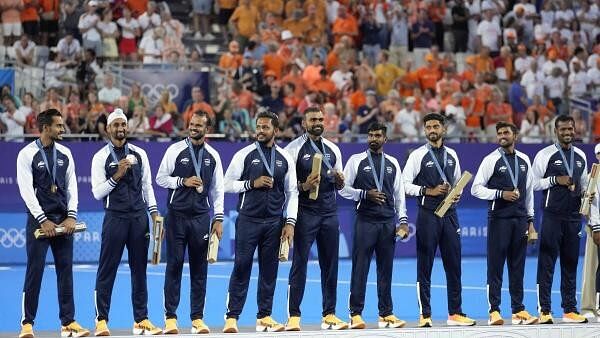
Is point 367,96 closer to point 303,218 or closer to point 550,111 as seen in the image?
point 550,111

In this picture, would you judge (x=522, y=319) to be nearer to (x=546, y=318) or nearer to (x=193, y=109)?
(x=546, y=318)

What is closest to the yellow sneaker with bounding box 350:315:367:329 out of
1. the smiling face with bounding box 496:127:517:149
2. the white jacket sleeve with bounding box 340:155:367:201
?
the white jacket sleeve with bounding box 340:155:367:201

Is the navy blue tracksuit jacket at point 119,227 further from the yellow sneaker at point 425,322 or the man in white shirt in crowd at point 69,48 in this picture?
the man in white shirt in crowd at point 69,48

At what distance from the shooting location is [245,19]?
2878cm

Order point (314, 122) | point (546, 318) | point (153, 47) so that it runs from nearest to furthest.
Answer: point (314, 122) → point (546, 318) → point (153, 47)

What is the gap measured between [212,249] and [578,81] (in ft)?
56.3

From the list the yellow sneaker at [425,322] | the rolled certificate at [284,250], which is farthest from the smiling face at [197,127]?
the yellow sneaker at [425,322]

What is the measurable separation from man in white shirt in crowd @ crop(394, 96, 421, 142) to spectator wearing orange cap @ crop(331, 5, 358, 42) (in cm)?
415

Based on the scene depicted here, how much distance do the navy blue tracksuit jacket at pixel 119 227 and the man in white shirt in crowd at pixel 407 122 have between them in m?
12.0

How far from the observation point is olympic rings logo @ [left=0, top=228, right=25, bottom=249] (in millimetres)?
23609

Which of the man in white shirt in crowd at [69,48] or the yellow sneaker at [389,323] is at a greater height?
the man in white shirt in crowd at [69,48]

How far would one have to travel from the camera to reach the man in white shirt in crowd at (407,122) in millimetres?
25830

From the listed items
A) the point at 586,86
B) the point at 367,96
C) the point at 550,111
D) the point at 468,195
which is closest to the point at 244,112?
the point at 367,96

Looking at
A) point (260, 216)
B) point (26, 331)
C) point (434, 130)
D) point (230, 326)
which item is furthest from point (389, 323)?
point (26, 331)
